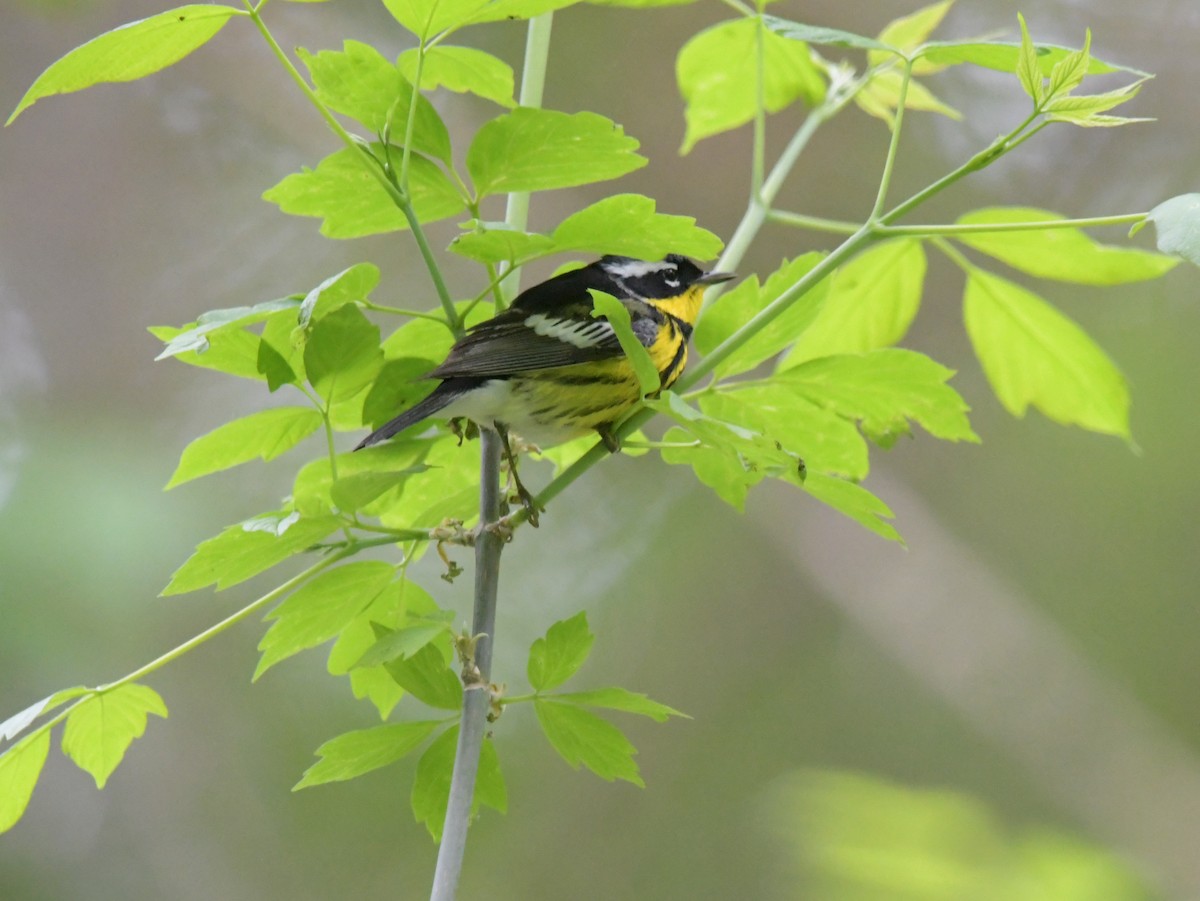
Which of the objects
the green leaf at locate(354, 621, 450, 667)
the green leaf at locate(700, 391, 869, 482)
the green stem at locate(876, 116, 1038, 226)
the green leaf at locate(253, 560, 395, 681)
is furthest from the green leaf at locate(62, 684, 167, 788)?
the green stem at locate(876, 116, 1038, 226)

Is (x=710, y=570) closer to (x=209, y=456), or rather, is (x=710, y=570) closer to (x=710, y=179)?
(x=710, y=179)

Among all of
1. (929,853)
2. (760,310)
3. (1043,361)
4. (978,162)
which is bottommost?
(929,853)

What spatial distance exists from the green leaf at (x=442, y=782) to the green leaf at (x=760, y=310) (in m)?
0.31

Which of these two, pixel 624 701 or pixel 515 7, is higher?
pixel 515 7

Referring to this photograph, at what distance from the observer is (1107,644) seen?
3.99 m

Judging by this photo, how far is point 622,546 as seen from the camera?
155 inches

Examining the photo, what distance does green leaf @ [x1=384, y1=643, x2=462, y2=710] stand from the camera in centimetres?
72

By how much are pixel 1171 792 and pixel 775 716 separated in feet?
5.44

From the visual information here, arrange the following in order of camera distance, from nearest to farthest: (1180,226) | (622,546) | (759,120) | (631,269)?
(1180,226) → (759,120) → (631,269) → (622,546)

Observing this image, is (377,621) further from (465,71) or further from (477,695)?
(465,71)

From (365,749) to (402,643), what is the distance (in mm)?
128

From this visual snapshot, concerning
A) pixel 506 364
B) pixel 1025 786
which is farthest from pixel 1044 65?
pixel 1025 786

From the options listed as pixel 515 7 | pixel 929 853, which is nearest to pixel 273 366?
pixel 515 7

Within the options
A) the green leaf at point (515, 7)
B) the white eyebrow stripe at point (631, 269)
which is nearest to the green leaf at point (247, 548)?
the green leaf at point (515, 7)
